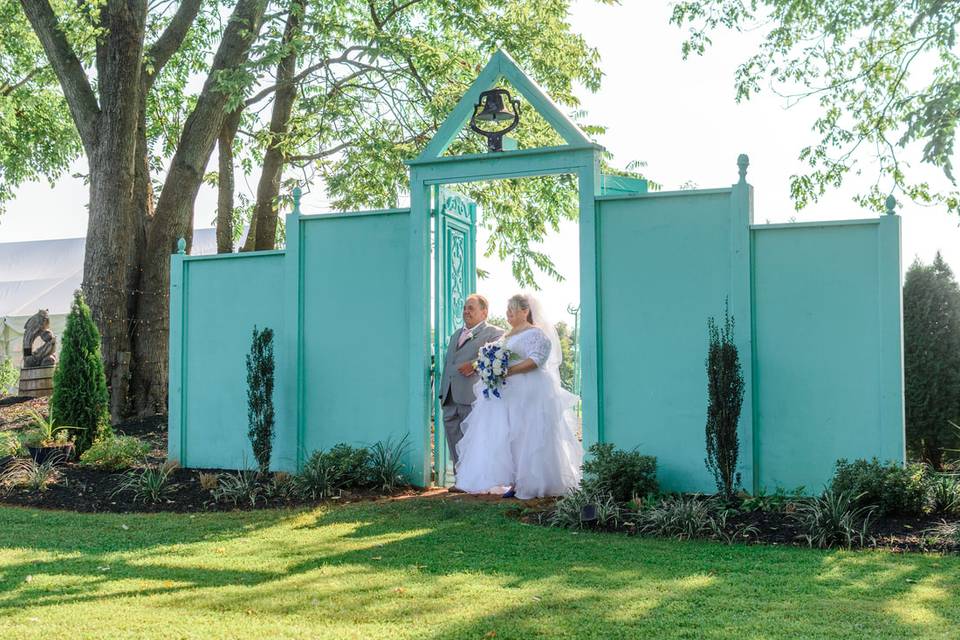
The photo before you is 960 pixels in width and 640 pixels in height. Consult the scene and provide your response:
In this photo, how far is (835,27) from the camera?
13.4m

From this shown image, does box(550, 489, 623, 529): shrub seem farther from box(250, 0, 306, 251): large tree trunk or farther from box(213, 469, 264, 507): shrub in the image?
box(250, 0, 306, 251): large tree trunk

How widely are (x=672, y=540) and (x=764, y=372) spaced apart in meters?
1.95

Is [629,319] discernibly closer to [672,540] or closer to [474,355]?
[474,355]

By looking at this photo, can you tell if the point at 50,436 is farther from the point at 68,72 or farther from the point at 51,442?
the point at 68,72

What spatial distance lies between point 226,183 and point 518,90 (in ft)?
29.0

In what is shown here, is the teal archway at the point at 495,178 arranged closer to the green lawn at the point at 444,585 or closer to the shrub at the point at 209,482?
the green lawn at the point at 444,585

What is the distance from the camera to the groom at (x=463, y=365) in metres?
8.44

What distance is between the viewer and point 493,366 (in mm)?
8016

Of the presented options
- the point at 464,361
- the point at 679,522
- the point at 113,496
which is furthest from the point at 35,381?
the point at 679,522

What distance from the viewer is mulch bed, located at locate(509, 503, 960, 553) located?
5.82m

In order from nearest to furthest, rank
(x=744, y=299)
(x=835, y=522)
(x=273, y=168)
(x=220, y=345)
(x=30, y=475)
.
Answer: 1. (x=835, y=522)
2. (x=744, y=299)
3. (x=30, y=475)
4. (x=220, y=345)
5. (x=273, y=168)

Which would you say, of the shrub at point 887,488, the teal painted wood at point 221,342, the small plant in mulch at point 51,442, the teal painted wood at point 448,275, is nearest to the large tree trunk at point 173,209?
the small plant in mulch at point 51,442

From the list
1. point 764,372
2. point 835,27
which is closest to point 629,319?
point 764,372

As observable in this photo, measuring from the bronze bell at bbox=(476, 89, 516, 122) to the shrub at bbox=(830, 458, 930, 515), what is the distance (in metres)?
4.25
